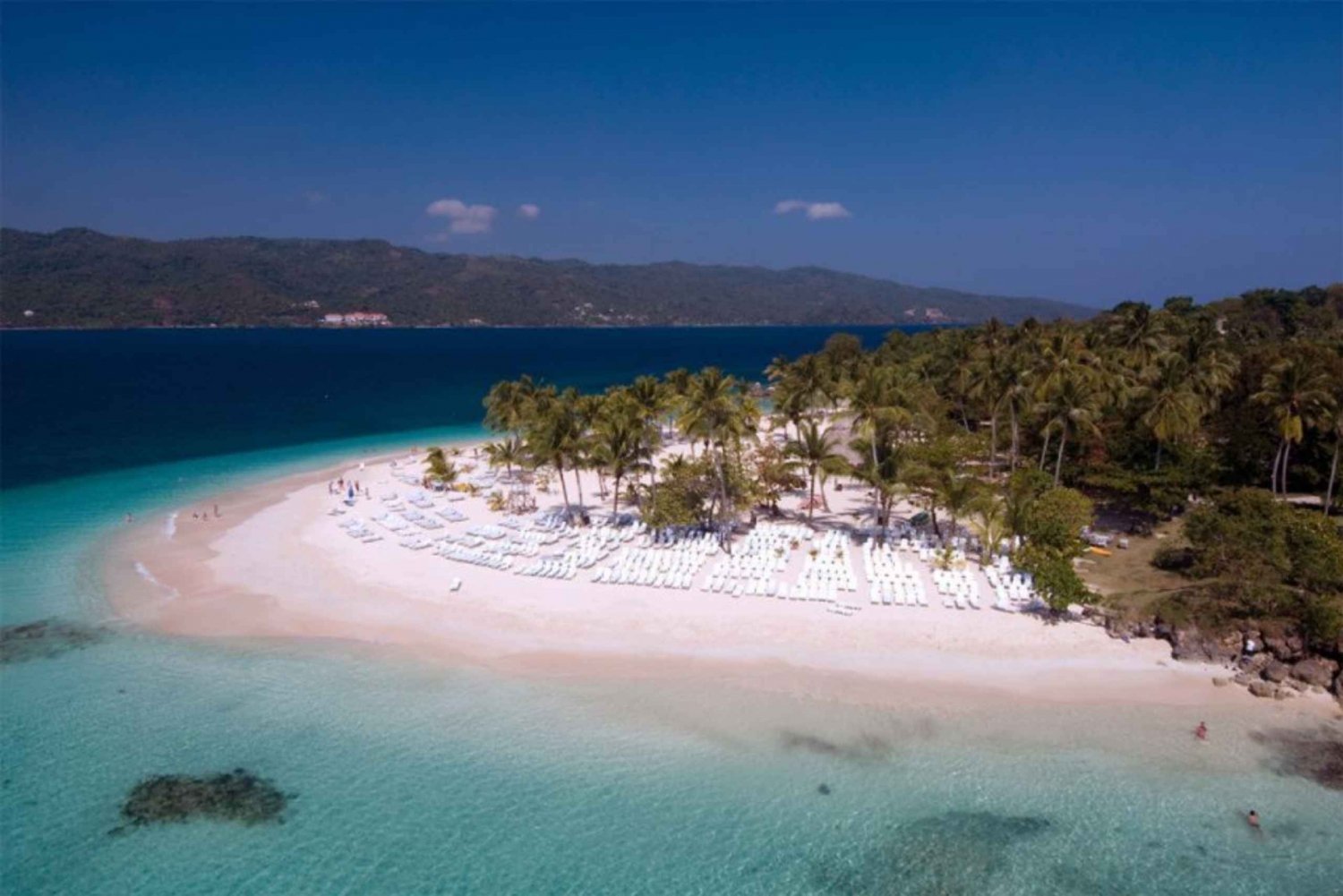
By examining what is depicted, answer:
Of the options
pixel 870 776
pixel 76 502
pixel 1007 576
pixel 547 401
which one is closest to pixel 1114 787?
pixel 870 776

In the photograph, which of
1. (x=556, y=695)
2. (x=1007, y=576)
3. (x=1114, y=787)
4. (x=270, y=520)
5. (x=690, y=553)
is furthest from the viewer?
(x=270, y=520)

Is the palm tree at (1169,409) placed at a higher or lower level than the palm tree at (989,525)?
higher

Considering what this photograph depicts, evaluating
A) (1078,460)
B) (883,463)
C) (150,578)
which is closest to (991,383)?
(1078,460)

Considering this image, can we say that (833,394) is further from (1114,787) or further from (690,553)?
(1114,787)

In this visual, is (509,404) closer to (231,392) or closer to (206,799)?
(206,799)

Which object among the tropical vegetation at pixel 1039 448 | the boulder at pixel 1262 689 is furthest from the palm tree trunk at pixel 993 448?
the boulder at pixel 1262 689

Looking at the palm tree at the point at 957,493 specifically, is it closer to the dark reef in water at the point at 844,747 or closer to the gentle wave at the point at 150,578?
the dark reef in water at the point at 844,747
